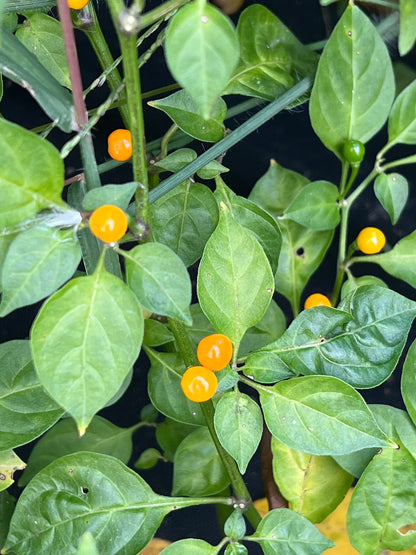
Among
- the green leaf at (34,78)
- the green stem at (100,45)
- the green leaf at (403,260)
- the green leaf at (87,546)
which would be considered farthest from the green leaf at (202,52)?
the green leaf at (403,260)

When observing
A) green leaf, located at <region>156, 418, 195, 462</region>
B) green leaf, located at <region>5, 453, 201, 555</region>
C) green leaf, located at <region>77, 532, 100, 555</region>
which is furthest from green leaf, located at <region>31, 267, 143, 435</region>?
green leaf, located at <region>156, 418, 195, 462</region>

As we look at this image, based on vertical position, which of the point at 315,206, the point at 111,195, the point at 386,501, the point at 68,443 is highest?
the point at 111,195

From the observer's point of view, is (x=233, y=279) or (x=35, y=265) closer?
(x=35, y=265)

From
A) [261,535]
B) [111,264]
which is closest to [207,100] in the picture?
[111,264]

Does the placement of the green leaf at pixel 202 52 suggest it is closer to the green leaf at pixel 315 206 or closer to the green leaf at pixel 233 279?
the green leaf at pixel 233 279

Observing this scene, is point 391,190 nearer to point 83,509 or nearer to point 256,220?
point 256,220

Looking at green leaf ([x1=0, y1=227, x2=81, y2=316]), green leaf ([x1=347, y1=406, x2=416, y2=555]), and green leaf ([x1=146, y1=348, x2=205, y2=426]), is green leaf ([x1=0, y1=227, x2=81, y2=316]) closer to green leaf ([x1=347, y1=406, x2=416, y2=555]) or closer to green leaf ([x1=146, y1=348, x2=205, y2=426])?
green leaf ([x1=146, y1=348, x2=205, y2=426])

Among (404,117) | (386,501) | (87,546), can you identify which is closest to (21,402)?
(87,546)

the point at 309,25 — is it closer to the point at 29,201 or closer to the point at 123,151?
the point at 123,151
